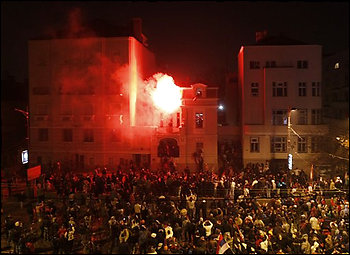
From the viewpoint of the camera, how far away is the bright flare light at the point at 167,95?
23859 mm

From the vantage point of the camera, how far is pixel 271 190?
15.7 metres

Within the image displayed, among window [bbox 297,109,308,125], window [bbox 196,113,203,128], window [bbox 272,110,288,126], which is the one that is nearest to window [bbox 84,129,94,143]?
window [bbox 196,113,203,128]

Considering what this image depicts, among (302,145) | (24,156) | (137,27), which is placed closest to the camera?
(24,156)

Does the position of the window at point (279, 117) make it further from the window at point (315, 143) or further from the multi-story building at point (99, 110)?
the multi-story building at point (99, 110)

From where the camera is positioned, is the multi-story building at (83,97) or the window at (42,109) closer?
the multi-story building at (83,97)

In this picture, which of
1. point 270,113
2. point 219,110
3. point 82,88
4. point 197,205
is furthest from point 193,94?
point 197,205

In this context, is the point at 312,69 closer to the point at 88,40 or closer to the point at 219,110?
the point at 219,110

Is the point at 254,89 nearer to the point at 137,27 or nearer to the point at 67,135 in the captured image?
the point at 137,27

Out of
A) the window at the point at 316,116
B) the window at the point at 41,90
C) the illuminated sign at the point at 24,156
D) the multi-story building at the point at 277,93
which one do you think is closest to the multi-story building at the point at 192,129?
the multi-story building at the point at 277,93

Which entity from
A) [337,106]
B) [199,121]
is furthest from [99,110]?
[337,106]

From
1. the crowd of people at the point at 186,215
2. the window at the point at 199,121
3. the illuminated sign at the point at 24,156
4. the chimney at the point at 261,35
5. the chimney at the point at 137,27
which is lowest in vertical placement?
the crowd of people at the point at 186,215

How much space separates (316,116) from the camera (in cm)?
2253

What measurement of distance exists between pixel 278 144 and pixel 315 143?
190cm

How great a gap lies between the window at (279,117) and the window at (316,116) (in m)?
1.45
